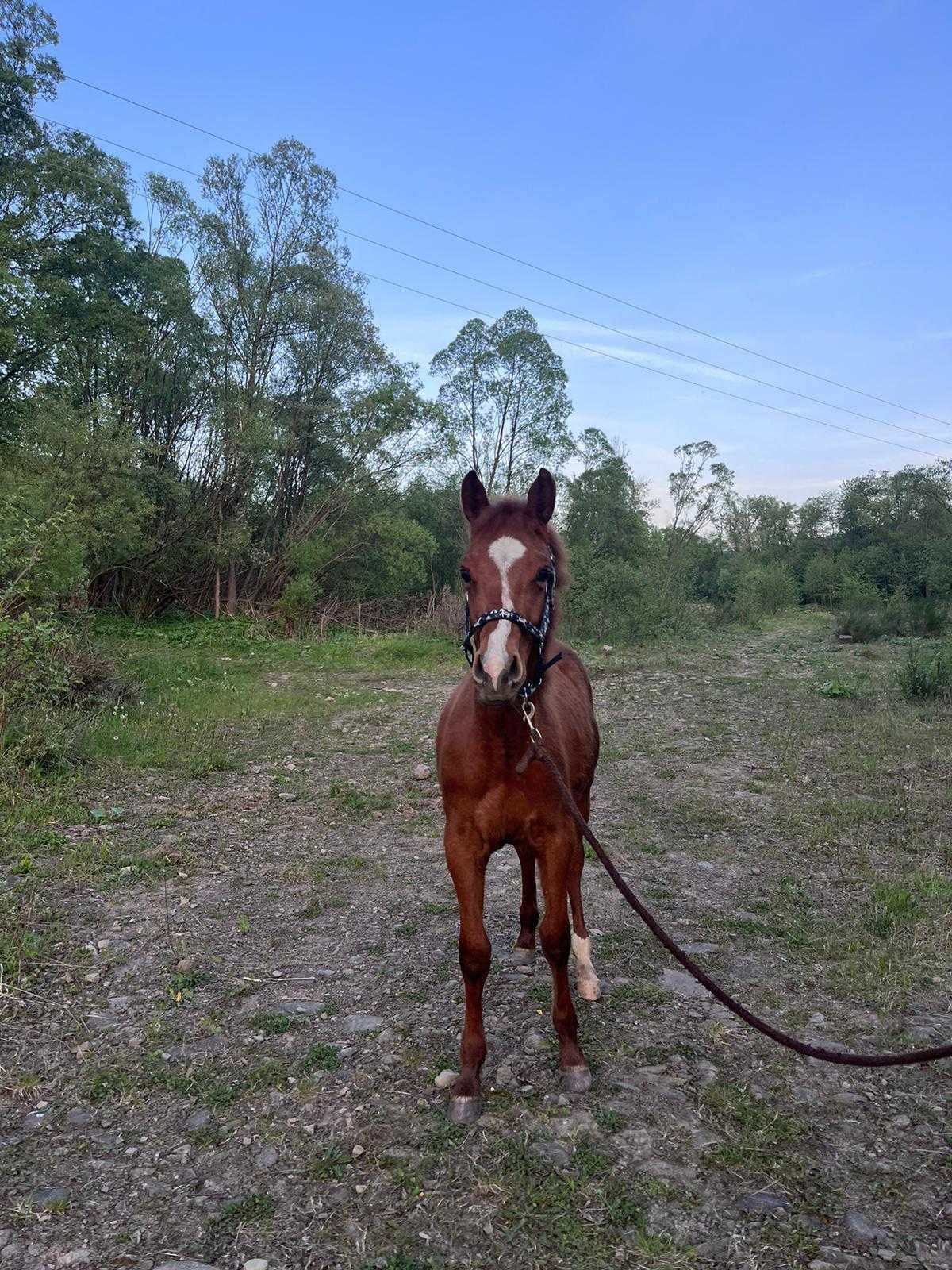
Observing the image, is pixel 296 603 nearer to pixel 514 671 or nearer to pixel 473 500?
pixel 473 500

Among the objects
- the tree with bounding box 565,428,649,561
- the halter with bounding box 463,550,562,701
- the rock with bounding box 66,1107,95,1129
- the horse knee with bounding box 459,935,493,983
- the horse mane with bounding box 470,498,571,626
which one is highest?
the tree with bounding box 565,428,649,561

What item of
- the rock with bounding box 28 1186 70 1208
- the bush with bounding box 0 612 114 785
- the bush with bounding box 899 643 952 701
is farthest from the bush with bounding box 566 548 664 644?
the rock with bounding box 28 1186 70 1208

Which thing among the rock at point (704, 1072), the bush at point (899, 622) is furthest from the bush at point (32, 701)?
the bush at point (899, 622)

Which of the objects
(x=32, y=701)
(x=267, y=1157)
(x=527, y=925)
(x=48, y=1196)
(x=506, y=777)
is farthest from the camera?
(x=32, y=701)

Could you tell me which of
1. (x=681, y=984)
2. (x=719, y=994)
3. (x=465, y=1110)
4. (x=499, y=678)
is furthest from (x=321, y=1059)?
(x=499, y=678)

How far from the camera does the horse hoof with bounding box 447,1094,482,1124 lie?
2602mm

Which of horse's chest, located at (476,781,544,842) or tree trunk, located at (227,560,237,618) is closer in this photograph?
horse's chest, located at (476,781,544,842)

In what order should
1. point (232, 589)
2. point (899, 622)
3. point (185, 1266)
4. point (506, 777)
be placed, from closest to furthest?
point (185, 1266)
point (506, 777)
point (232, 589)
point (899, 622)

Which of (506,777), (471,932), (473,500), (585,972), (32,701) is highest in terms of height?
(473,500)

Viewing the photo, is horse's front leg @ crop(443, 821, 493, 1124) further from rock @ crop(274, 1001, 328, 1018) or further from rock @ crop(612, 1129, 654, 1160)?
rock @ crop(274, 1001, 328, 1018)

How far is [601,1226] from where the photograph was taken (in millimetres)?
2141

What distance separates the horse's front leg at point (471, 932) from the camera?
108 inches

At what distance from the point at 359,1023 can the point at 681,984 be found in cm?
160

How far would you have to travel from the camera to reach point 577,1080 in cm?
278
